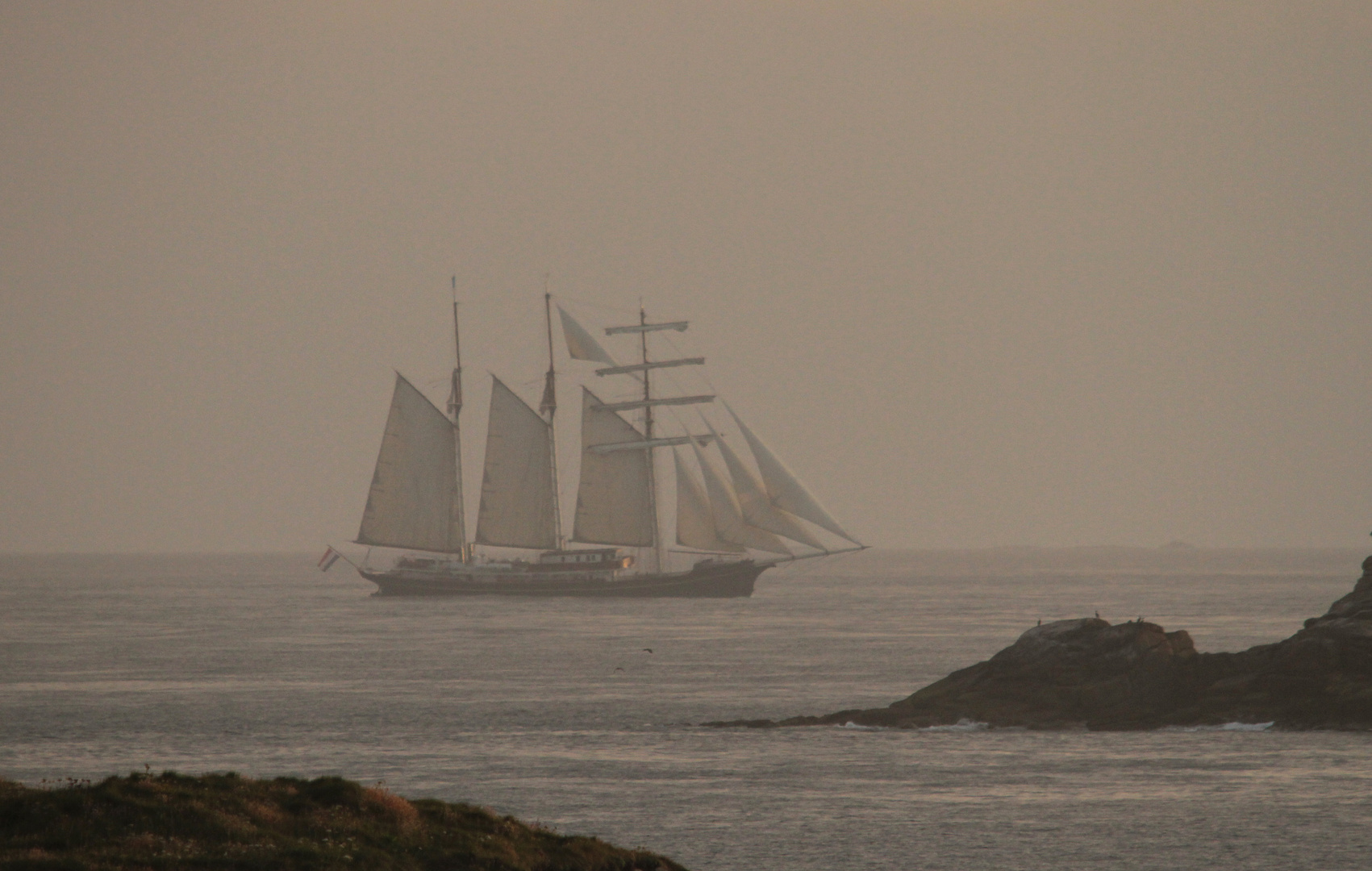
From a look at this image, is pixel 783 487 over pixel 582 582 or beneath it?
over

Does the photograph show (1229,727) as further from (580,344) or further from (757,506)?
(580,344)

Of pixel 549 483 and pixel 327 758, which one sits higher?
pixel 549 483

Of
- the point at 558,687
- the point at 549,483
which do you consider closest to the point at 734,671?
the point at 558,687

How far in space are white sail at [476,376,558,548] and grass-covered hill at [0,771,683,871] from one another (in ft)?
333

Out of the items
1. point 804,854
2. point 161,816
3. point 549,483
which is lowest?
point 804,854

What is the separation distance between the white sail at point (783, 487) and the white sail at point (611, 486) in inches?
685

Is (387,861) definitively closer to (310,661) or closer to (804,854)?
(804,854)

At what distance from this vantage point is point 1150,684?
49344 millimetres

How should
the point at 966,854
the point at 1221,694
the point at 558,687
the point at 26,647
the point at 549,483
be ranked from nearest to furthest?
the point at 966,854
the point at 1221,694
the point at 558,687
the point at 26,647
the point at 549,483

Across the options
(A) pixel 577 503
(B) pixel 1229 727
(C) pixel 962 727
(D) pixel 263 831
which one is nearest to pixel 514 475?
(A) pixel 577 503

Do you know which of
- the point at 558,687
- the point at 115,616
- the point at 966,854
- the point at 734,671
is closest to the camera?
the point at 966,854

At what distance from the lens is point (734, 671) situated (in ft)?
231

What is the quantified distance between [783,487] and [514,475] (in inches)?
897

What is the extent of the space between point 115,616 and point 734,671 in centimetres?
6312
